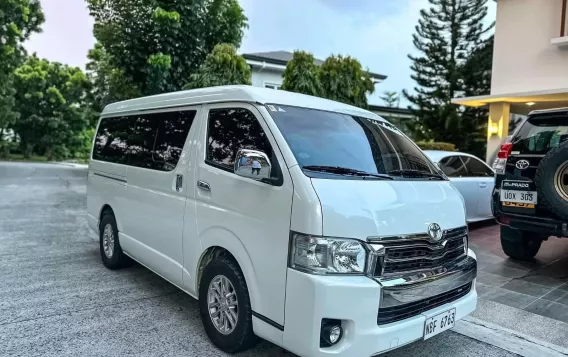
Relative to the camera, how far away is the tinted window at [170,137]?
11.9 ft

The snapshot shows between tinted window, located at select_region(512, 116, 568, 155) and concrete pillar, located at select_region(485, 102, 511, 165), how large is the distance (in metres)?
6.57

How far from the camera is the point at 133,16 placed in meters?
10.9

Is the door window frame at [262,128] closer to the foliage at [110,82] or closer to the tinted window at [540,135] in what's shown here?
the tinted window at [540,135]

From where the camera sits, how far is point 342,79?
9.93 metres

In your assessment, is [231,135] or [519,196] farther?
[519,196]

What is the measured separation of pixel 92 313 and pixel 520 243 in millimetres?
5194

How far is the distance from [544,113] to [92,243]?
630 cm

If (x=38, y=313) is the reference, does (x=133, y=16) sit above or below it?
above

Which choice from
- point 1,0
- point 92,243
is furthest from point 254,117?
point 1,0

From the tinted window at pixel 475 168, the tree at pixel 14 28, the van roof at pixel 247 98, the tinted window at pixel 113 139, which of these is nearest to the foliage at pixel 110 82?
the tree at pixel 14 28

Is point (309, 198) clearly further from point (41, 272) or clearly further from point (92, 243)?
point (92, 243)

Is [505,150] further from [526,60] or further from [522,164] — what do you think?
[526,60]

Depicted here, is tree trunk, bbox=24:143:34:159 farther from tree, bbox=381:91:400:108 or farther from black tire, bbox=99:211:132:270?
black tire, bbox=99:211:132:270

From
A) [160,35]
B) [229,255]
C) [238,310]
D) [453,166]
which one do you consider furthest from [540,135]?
[160,35]
